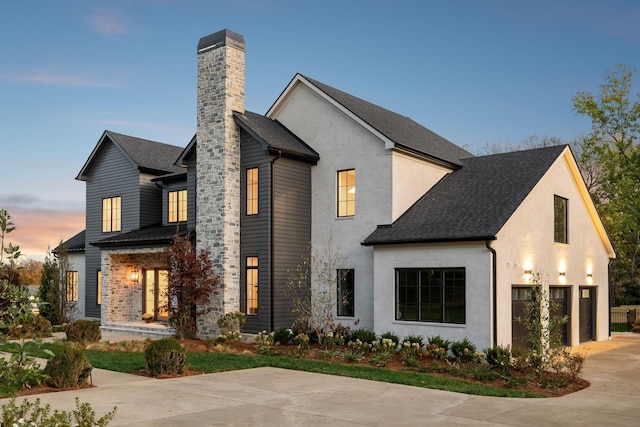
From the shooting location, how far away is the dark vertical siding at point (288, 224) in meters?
20.2

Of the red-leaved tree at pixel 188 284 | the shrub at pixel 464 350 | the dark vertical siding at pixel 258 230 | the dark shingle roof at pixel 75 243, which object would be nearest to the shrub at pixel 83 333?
the red-leaved tree at pixel 188 284

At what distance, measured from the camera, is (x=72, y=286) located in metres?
30.1

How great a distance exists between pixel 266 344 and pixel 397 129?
9327 mm

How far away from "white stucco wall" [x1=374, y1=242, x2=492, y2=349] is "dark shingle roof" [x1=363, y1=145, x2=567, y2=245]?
38 cm

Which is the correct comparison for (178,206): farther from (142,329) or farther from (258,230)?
(258,230)

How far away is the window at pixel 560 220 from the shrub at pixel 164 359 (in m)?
13.1

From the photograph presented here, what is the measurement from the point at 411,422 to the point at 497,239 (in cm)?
814

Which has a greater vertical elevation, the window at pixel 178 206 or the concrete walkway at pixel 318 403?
the window at pixel 178 206

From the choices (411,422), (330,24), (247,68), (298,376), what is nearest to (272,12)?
(330,24)

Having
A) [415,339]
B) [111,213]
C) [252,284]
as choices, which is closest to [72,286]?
[111,213]

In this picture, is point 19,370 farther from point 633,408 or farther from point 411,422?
point 633,408

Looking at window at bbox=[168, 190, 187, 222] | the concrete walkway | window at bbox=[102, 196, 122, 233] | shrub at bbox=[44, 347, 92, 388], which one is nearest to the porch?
window at bbox=[168, 190, 187, 222]

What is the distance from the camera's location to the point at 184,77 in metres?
22.4

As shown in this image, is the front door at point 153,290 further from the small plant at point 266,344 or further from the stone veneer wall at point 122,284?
the small plant at point 266,344
